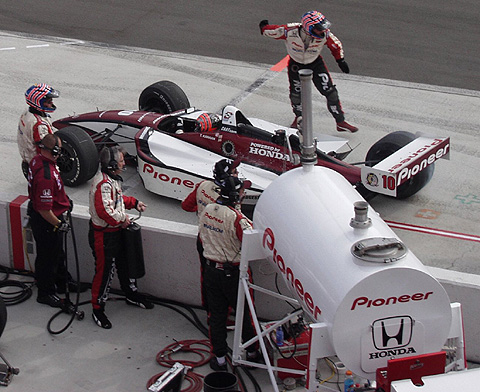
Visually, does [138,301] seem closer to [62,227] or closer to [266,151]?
[62,227]

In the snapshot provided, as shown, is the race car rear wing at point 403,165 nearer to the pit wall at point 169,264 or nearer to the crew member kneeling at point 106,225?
the pit wall at point 169,264

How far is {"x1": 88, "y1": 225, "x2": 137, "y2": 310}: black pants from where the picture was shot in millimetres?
6965

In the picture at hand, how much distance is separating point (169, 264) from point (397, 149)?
3410 mm

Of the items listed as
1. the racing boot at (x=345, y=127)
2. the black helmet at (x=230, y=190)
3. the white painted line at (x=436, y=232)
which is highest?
the black helmet at (x=230, y=190)

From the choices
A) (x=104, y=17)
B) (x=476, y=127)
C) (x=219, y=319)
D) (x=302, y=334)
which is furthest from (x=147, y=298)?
(x=104, y=17)

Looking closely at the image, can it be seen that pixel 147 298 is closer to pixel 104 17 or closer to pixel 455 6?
pixel 104 17

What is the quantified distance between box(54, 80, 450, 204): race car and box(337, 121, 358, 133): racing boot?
1442mm

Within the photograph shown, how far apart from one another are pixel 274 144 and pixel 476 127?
4.33 metres

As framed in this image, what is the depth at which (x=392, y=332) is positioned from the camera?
504 centimetres

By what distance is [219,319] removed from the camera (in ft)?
21.3

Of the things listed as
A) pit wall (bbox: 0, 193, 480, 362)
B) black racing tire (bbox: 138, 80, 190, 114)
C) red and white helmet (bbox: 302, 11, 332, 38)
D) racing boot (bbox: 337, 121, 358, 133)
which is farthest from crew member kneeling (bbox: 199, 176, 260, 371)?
racing boot (bbox: 337, 121, 358, 133)

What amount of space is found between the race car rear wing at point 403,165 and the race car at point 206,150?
11 millimetres

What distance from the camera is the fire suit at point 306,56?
11000mm

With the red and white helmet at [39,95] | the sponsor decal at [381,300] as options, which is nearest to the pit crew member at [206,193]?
the sponsor decal at [381,300]
